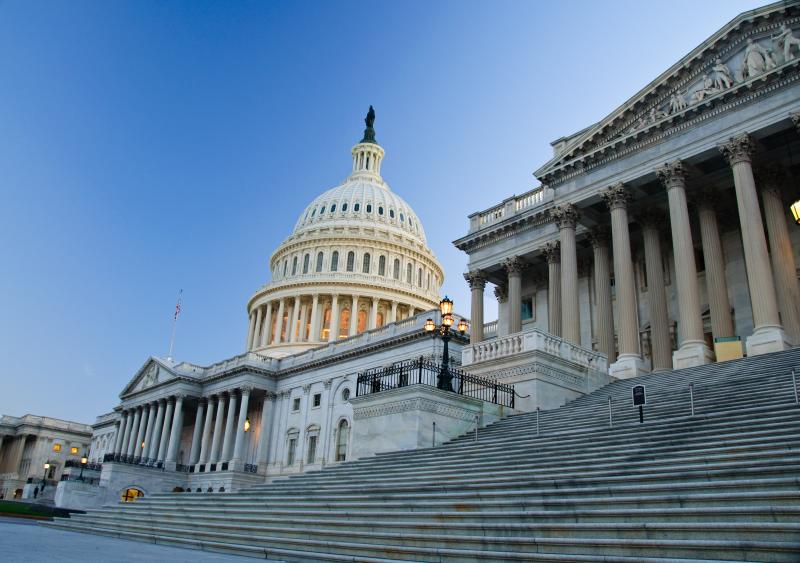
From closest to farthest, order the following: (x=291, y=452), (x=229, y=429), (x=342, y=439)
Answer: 1. (x=342, y=439)
2. (x=291, y=452)
3. (x=229, y=429)

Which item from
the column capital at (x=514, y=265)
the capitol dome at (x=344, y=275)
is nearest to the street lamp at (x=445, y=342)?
the column capital at (x=514, y=265)

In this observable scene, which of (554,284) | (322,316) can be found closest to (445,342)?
(554,284)

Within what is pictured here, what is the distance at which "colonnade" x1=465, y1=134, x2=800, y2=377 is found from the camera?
25734 millimetres

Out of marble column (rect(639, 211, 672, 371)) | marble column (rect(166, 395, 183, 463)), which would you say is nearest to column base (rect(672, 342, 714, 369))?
marble column (rect(639, 211, 672, 371))

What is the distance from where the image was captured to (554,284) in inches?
1495

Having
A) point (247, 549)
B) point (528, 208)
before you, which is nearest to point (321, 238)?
point (528, 208)

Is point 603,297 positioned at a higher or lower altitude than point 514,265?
lower

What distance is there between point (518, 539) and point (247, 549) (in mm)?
6324

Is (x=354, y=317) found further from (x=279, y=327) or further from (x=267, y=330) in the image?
(x=267, y=330)

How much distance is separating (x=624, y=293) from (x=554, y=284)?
7.75 metres

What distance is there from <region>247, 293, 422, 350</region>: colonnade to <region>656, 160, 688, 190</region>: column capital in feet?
217

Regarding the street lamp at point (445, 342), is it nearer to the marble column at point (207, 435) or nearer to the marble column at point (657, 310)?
the marble column at point (657, 310)

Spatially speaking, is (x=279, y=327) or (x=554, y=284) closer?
(x=554, y=284)

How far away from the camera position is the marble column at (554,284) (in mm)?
36938
